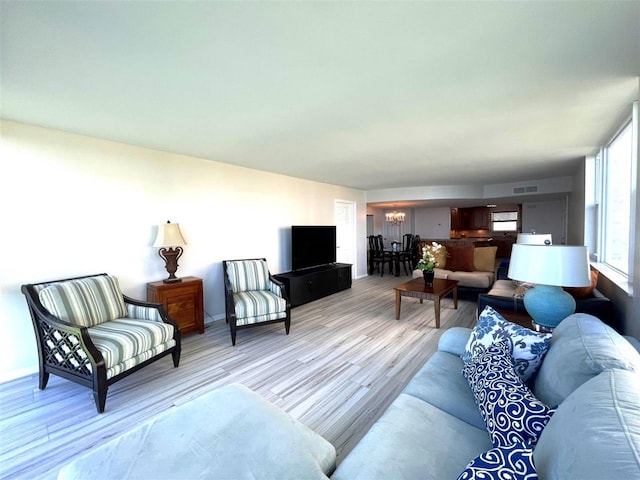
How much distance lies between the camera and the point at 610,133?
304 cm

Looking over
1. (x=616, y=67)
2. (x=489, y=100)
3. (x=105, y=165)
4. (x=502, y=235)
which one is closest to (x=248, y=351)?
(x=105, y=165)

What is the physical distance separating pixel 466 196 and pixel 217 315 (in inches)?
253

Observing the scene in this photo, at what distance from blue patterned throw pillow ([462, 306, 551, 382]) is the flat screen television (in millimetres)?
3805

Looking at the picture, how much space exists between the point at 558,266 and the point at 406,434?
1.43m

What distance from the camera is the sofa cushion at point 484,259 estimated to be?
552 cm

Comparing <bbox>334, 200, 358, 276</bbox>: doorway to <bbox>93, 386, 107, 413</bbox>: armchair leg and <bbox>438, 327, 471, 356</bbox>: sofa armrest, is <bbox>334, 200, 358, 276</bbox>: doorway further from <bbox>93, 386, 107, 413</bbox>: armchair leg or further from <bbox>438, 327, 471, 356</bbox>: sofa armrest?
<bbox>93, 386, 107, 413</bbox>: armchair leg

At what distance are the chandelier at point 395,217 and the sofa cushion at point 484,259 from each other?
5.32m

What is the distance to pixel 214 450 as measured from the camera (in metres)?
1.12

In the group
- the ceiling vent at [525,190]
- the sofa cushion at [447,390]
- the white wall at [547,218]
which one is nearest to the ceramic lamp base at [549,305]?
the sofa cushion at [447,390]

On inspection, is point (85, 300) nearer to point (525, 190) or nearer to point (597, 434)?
point (597, 434)

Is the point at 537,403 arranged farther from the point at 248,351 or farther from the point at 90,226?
the point at 90,226

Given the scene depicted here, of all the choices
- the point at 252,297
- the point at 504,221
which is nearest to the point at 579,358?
the point at 252,297

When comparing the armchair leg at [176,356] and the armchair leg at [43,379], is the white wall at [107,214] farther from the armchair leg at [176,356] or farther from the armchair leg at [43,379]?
the armchair leg at [176,356]

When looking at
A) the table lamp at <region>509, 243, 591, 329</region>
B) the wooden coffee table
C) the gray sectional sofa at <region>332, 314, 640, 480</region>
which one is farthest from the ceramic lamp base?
the wooden coffee table
